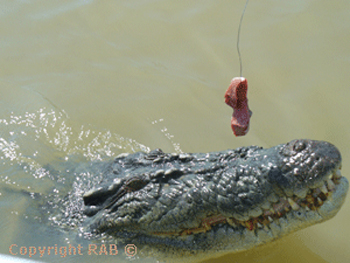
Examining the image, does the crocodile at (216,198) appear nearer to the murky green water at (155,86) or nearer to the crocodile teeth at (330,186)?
the crocodile teeth at (330,186)

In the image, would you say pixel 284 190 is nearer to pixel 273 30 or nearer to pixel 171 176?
pixel 171 176

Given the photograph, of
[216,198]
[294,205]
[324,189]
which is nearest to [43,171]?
[216,198]

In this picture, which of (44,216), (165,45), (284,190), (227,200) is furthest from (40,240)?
(165,45)

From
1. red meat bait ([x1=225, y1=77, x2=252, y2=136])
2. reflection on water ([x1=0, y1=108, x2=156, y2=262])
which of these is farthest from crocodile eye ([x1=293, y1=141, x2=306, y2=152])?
reflection on water ([x1=0, y1=108, x2=156, y2=262])

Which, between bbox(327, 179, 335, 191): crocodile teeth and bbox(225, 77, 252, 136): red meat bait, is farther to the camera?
bbox(225, 77, 252, 136): red meat bait

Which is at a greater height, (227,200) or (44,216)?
(227,200)

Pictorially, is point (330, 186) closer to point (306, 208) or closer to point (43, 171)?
point (306, 208)

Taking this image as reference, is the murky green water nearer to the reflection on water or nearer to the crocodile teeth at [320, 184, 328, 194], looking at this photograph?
the reflection on water
